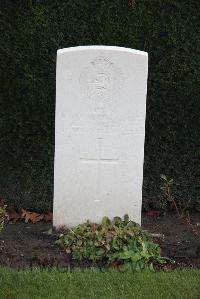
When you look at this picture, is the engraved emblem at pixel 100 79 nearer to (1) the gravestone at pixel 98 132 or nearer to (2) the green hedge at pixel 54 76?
(1) the gravestone at pixel 98 132

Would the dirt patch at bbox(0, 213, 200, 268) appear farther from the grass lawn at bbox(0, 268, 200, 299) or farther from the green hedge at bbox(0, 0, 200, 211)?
the green hedge at bbox(0, 0, 200, 211)

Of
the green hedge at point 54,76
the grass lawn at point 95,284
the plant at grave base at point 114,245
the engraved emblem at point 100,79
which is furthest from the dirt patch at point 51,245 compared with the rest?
the engraved emblem at point 100,79

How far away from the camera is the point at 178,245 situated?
5164 millimetres

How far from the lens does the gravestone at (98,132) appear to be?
4.97 meters

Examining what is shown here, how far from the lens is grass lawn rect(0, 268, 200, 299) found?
13.5 feet

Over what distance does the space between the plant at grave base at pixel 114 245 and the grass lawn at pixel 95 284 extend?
156 millimetres

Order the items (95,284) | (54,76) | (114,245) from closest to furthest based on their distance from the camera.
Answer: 1. (95,284)
2. (114,245)
3. (54,76)

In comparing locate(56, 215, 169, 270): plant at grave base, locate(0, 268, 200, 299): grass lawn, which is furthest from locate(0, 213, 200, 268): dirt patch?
locate(0, 268, 200, 299): grass lawn

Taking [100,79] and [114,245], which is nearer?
[114,245]

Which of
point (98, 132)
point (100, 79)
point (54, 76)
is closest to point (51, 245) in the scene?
point (98, 132)

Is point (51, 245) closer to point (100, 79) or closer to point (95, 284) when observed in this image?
point (95, 284)

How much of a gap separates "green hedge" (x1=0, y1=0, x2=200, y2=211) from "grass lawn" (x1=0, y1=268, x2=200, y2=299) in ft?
5.70

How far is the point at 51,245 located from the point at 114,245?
2.05ft

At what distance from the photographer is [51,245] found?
501 centimetres
